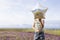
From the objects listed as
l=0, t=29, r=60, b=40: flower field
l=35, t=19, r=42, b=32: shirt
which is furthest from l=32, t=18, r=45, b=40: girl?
l=0, t=29, r=60, b=40: flower field

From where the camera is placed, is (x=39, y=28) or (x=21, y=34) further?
(x=21, y=34)

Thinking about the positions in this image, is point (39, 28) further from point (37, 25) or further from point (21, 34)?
point (21, 34)

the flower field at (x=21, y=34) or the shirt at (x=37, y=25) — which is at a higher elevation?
the shirt at (x=37, y=25)

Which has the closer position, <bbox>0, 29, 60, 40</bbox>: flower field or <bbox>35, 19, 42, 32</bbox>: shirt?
<bbox>35, 19, 42, 32</bbox>: shirt

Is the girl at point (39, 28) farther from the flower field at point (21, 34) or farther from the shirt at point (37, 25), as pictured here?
the flower field at point (21, 34)

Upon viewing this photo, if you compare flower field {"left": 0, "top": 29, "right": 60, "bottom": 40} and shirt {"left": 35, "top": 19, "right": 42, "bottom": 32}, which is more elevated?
shirt {"left": 35, "top": 19, "right": 42, "bottom": 32}

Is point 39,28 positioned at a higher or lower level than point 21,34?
higher

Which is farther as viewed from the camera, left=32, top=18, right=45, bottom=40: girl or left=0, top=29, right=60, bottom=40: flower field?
left=0, top=29, right=60, bottom=40: flower field

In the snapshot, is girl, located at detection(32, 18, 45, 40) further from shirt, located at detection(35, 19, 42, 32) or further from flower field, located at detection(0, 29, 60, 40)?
flower field, located at detection(0, 29, 60, 40)

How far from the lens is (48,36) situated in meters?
3.12

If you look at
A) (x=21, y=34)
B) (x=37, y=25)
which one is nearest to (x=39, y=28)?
(x=37, y=25)

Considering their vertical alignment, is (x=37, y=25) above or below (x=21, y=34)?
above

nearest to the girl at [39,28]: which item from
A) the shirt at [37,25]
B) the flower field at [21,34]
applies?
the shirt at [37,25]

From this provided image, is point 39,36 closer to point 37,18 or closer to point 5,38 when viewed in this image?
point 37,18
